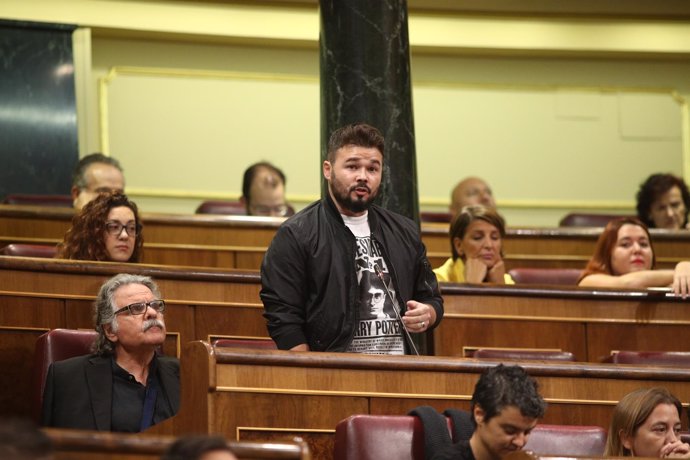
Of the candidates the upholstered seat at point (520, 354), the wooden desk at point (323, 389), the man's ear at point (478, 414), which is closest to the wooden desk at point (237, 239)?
the upholstered seat at point (520, 354)

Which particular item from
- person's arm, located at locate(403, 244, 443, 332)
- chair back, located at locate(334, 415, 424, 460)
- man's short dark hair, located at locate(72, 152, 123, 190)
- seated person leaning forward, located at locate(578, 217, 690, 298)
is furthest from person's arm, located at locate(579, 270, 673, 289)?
man's short dark hair, located at locate(72, 152, 123, 190)

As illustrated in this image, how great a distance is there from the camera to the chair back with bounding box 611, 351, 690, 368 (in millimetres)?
3340

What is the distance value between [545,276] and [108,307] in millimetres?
1806

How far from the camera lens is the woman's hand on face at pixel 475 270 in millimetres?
3887

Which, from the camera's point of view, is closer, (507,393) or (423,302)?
(507,393)

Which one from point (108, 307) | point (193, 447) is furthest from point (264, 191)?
point (193, 447)

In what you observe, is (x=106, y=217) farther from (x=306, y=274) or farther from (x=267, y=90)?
(x=267, y=90)

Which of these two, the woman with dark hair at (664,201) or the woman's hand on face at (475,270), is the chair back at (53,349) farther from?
the woman with dark hair at (664,201)

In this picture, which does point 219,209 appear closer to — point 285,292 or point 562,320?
point 562,320

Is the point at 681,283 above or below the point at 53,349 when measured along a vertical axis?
above

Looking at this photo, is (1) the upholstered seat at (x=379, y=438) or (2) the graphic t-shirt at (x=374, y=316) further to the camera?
(2) the graphic t-shirt at (x=374, y=316)

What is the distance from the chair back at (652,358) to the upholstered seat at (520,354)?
13 centimetres

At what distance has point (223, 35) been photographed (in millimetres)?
6145

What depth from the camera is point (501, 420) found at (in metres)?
2.39
